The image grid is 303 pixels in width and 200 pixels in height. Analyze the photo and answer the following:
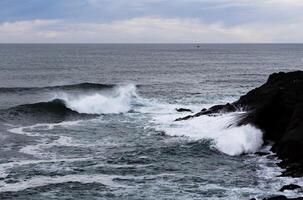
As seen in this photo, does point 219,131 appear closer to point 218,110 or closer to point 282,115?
point 282,115

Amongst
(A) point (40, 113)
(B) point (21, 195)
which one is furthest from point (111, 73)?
(B) point (21, 195)

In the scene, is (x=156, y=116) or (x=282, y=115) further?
(x=156, y=116)

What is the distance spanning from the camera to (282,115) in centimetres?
3406

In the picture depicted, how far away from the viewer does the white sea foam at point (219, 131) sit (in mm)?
32906

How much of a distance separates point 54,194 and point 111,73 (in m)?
75.7

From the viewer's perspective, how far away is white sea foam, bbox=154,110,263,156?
1296 inches

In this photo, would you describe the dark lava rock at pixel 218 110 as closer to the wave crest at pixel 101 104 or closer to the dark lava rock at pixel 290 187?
the wave crest at pixel 101 104

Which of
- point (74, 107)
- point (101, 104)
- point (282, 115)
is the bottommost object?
point (74, 107)

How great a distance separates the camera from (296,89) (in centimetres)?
3594

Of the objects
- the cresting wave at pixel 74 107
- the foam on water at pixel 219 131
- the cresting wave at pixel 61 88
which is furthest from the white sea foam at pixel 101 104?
the cresting wave at pixel 61 88

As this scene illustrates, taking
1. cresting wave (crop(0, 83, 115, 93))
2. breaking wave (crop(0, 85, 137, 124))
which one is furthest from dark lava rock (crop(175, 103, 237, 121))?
cresting wave (crop(0, 83, 115, 93))

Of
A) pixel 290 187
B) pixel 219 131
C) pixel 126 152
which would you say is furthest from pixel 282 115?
pixel 126 152

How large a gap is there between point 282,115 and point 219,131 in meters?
4.93

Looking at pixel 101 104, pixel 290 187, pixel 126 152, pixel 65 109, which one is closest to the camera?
pixel 290 187
